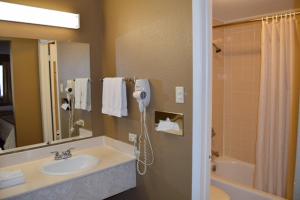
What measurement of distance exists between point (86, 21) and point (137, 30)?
1.93 feet

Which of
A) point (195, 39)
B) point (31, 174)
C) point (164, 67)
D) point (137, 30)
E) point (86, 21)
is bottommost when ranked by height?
point (31, 174)

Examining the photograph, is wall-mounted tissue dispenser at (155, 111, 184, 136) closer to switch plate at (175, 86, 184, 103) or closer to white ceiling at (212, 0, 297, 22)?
switch plate at (175, 86, 184, 103)

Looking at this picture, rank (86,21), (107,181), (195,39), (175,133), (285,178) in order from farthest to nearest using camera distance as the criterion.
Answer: (285,178) < (86,21) < (107,181) < (175,133) < (195,39)

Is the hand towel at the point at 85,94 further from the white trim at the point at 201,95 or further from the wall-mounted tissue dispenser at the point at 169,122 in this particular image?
the white trim at the point at 201,95

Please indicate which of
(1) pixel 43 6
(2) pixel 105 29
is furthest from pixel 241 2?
(1) pixel 43 6

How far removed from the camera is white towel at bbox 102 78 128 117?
78.7 inches

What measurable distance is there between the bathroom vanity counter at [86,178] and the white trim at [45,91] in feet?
0.77

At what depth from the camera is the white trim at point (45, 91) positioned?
1.99 m

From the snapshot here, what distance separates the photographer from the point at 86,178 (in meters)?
1.73

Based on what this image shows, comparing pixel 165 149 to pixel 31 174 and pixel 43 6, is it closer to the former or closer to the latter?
pixel 31 174

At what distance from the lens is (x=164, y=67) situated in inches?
67.9

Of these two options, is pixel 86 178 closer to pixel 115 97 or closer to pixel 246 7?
pixel 115 97

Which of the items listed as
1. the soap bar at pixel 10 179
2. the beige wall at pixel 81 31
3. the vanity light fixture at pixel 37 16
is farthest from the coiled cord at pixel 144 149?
the vanity light fixture at pixel 37 16

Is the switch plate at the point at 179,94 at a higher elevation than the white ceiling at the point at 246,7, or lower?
lower
